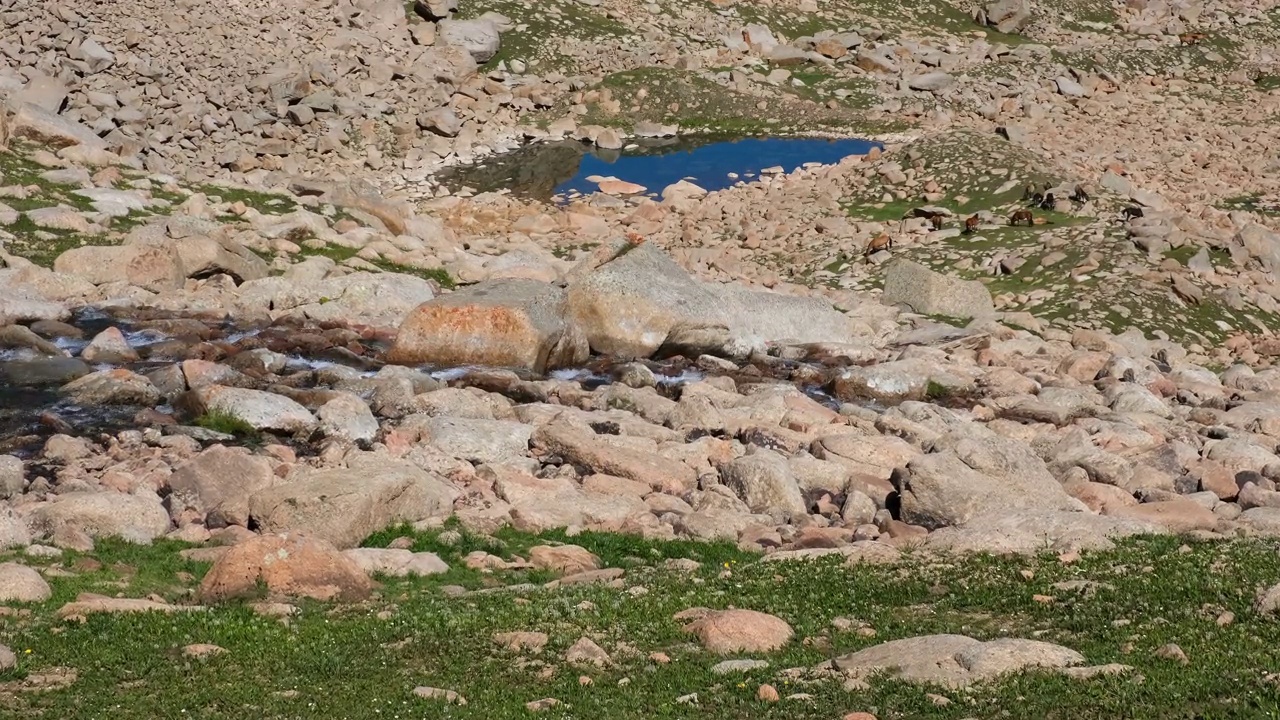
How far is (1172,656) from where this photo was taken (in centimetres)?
1500

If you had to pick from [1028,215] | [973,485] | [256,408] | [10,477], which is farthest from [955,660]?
[1028,215]

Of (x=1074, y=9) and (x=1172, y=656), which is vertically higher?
(x=1172, y=656)

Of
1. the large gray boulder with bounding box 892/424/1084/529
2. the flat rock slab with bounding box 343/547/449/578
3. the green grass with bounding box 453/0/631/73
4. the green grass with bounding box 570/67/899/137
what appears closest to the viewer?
the flat rock slab with bounding box 343/547/449/578

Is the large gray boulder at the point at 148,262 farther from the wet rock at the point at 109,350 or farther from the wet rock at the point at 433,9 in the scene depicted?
the wet rock at the point at 433,9

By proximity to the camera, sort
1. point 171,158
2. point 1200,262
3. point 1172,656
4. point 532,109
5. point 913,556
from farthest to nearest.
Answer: point 532,109
point 171,158
point 1200,262
point 913,556
point 1172,656

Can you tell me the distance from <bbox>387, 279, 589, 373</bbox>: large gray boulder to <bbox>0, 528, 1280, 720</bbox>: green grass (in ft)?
45.4

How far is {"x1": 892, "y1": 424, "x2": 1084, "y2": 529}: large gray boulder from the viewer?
25453 mm

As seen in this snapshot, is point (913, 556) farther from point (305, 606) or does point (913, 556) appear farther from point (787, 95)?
point (787, 95)

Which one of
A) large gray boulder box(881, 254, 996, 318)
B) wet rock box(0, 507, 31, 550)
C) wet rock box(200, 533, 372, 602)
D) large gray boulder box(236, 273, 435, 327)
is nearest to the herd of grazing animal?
large gray boulder box(881, 254, 996, 318)

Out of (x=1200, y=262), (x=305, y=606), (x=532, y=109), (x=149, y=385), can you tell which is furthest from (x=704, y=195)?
(x=305, y=606)

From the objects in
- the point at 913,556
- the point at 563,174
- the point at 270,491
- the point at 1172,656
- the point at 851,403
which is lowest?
the point at 563,174

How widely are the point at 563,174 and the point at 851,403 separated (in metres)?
33.6

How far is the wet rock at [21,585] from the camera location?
18359 mm

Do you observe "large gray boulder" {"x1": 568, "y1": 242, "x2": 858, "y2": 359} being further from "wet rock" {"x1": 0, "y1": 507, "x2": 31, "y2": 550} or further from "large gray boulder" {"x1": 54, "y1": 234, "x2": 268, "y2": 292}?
"wet rock" {"x1": 0, "y1": 507, "x2": 31, "y2": 550}
